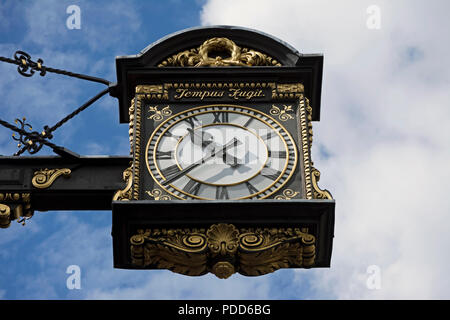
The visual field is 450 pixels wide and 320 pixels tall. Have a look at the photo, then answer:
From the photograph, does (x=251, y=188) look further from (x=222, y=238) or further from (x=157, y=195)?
(x=157, y=195)

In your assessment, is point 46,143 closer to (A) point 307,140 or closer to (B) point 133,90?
(B) point 133,90

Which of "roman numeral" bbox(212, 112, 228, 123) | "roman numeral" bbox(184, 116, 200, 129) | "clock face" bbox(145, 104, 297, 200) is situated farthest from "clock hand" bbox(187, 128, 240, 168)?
"roman numeral" bbox(212, 112, 228, 123)

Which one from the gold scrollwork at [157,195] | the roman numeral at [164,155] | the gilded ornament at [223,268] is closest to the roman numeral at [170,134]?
the roman numeral at [164,155]

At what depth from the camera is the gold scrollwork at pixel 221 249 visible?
17.5 meters

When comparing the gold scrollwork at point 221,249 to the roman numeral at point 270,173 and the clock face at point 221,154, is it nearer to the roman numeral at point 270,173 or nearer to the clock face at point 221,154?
the clock face at point 221,154

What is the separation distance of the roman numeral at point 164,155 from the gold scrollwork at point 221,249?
1153mm

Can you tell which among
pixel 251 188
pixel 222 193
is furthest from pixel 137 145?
pixel 251 188

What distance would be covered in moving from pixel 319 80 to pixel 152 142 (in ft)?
7.68

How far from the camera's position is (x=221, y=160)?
18547mm

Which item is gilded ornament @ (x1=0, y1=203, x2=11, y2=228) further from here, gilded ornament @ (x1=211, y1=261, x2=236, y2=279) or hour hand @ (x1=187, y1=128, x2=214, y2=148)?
gilded ornament @ (x1=211, y1=261, x2=236, y2=279)

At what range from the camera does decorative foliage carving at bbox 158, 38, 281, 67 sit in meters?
19.8

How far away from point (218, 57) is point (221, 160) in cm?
184

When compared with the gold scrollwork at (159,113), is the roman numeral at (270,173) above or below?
below
